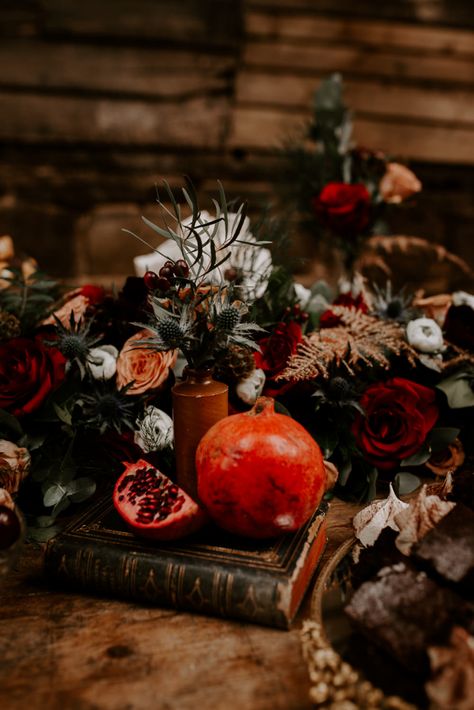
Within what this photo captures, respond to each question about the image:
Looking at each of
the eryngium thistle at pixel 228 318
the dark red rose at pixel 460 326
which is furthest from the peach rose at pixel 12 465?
the dark red rose at pixel 460 326

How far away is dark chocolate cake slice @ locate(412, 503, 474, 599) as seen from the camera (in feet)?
1.97

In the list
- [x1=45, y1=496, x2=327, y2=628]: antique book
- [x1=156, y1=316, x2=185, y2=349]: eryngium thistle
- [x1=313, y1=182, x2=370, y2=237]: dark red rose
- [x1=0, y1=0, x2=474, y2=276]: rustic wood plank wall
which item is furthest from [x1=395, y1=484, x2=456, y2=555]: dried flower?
[x1=0, y1=0, x2=474, y2=276]: rustic wood plank wall

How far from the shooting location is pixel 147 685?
0.59 meters

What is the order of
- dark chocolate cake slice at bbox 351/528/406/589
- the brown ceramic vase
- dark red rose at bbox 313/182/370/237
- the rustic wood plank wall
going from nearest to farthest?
dark chocolate cake slice at bbox 351/528/406/589, the brown ceramic vase, dark red rose at bbox 313/182/370/237, the rustic wood plank wall

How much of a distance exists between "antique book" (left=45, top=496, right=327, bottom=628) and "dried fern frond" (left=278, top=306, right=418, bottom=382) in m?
0.26

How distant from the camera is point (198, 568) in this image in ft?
2.29

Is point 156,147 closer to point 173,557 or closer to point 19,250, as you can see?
point 19,250

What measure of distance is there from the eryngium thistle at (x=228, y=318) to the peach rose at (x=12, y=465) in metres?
0.39

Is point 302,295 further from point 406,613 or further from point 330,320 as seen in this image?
point 406,613

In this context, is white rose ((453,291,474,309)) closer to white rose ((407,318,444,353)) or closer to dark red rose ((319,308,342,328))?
white rose ((407,318,444,353))

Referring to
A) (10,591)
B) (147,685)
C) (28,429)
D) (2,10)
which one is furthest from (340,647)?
(2,10)

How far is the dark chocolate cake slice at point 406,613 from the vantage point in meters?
0.54

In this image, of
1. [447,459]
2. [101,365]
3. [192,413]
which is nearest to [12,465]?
[101,365]

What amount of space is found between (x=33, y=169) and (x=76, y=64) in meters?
0.51
